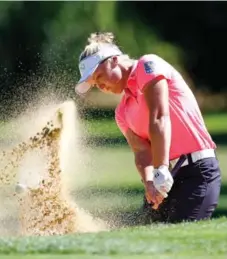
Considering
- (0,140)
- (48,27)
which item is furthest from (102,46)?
(48,27)

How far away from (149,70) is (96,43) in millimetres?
539

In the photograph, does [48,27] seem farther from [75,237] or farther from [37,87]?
[75,237]

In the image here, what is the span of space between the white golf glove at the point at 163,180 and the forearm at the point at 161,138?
0.17 ft

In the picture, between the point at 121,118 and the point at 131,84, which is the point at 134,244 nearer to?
the point at 131,84

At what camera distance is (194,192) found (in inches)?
354

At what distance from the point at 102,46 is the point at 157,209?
125cm

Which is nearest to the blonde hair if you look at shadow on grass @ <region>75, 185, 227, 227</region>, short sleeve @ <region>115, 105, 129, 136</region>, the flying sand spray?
short sleeve @ <region>115, 105, 129, 136</region>

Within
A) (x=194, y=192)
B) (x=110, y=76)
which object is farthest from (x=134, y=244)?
(x=110, y=76)

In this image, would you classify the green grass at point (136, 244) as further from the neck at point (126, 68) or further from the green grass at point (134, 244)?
the neck at point (126, 68)

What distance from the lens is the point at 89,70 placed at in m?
8.90

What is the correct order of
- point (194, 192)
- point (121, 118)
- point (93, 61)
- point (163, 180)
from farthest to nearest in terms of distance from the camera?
point (121, 118) < point (194, 192) < point (93, 61) < point (163, 180)

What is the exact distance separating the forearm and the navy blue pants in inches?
14.2

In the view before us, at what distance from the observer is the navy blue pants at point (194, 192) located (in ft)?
29.5

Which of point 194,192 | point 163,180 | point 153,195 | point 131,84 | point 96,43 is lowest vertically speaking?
point 194,192
